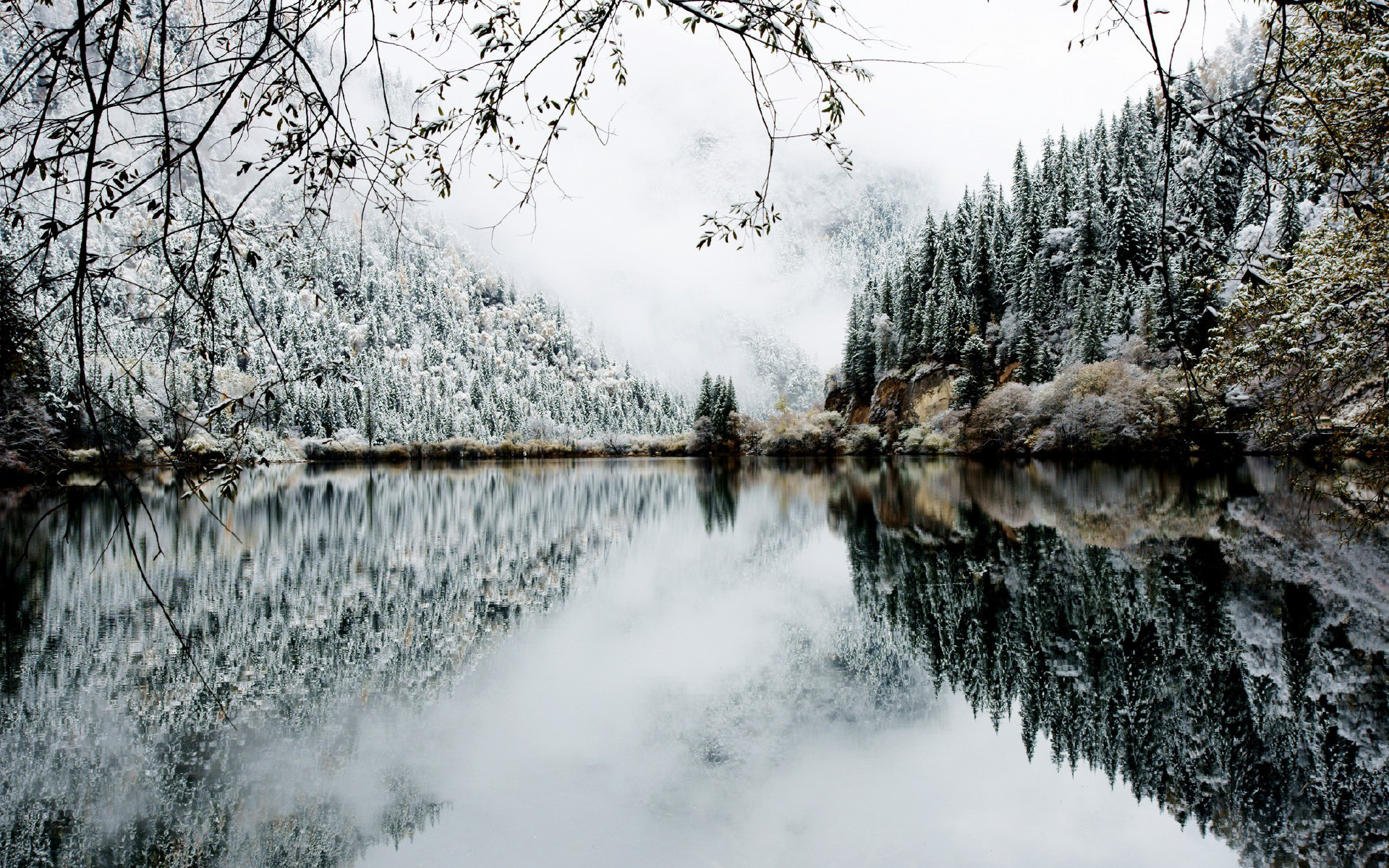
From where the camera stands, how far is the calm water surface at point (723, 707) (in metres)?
5.32

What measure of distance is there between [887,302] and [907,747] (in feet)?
248

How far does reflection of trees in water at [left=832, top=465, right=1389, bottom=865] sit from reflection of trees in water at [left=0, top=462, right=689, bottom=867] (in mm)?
5880

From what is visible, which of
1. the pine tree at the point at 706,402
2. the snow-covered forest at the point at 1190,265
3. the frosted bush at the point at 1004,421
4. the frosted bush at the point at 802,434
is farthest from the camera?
the pine tree at the point at 706,402

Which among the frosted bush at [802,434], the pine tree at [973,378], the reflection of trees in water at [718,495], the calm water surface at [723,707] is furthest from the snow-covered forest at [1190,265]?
the reflection of trees in water at [718,495]

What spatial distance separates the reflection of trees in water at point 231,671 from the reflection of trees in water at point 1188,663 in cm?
588

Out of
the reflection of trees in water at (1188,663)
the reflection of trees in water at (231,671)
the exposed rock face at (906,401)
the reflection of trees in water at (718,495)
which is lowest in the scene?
the reflection of trees in water at (231,671)

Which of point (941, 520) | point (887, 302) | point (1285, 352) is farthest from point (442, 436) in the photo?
point (1285, 352)

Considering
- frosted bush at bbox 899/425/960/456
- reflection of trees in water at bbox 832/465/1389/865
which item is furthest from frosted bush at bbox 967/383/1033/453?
reflection of trees in water at bbox 832/465/1389/865

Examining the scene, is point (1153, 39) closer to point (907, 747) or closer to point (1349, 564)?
point (907, 747)

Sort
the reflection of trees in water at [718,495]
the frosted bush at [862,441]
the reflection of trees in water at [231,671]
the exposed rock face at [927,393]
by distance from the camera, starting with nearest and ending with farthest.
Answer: the reflection of trees in water at [231,671] → the reflection of trees in water at [718,495] → the exposed rock face at [927,393] → the frosted bush at [862,441]

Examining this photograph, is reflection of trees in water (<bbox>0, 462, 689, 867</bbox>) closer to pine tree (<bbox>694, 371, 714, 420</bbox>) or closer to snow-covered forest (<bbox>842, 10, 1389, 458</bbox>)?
snow-covered forest (<bbox>842, 10, 1389, 458</bbox>)

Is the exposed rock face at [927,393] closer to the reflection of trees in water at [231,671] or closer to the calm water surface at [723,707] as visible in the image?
the calm water surface at [723,707]

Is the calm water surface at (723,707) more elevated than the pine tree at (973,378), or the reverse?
the pine tree at (973,378)

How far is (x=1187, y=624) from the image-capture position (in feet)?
28.8
